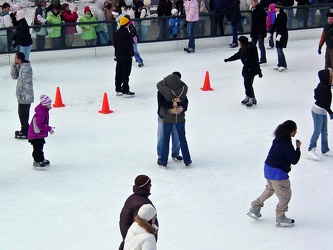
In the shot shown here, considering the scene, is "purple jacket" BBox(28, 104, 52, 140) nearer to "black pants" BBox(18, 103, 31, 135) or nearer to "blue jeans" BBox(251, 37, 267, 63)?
"black pants" BBox(18, 103, 31, 135)

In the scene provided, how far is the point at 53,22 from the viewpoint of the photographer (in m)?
→ 19.6

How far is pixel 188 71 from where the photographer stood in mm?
18312

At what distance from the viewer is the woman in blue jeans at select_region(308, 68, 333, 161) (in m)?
11.6

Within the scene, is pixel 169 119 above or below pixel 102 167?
above

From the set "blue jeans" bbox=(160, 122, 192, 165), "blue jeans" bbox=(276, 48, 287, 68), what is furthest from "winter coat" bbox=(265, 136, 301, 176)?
"blue jeans" bbox=(276, 48, 287, 68)

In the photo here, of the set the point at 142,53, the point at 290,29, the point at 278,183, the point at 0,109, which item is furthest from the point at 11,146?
the point at 290,29

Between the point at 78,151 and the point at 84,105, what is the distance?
9.51ft

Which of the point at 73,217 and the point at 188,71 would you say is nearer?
the point at 73,217

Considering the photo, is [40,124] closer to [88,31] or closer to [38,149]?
[38,149]

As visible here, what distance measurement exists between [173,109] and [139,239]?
475 cm

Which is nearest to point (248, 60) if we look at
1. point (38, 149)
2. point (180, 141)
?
point (180, 141)

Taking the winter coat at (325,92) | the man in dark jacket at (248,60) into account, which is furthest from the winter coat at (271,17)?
the winter coat at (325,92)

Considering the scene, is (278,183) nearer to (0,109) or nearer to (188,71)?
(0,109)

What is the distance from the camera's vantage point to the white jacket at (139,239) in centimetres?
681
